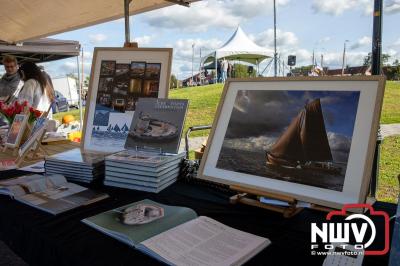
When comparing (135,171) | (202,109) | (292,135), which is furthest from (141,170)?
(202,109)

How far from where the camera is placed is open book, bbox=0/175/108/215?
39.7 inches

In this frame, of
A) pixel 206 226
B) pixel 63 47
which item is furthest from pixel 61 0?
pixel 63 47

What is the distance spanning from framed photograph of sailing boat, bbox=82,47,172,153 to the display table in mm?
389

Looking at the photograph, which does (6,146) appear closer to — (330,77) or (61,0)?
(61,0)

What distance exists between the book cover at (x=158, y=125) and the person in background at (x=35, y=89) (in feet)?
6.59

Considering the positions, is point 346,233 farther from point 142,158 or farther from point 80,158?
point 80,158

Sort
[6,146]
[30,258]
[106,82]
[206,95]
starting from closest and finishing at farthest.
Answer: [30,258] → [106,82] → [6,146] → [206,95]

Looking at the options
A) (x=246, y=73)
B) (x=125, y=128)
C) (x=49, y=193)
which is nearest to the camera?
(x=49, y=193)

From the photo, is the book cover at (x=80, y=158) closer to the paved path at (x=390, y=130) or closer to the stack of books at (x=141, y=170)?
the stack of books at (x=141, y=170)

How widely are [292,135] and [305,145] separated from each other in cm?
5

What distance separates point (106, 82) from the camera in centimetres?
153

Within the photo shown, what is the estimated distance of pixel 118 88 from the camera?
1509mm

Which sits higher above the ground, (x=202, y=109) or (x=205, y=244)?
(x=202, y=109)

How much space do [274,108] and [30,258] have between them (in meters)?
0.78
